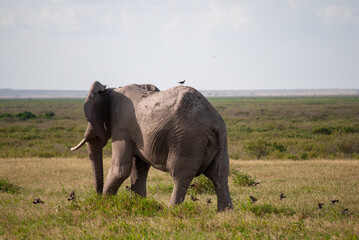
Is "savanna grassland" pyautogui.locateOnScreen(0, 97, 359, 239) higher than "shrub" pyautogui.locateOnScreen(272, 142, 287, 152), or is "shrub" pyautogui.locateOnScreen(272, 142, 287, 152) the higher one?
"savanna grassland" pyautogui.locateOnScreen(0, 97, 359, 239)

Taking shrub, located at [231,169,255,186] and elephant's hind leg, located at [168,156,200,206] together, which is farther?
shrub, located at [231,169,255,186]

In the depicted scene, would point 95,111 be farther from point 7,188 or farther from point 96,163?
point 7,188

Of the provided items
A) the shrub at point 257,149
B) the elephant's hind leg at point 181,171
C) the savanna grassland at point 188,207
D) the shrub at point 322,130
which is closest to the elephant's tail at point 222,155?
the elephant's hind leg at point 181,171

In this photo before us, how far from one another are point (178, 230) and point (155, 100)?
209 centimetres

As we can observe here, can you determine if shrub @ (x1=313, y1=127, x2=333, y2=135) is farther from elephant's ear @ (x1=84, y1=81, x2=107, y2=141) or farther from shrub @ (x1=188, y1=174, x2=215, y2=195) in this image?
elephant's ear @ (x1=84, y1=81, x2=107, y2=141)

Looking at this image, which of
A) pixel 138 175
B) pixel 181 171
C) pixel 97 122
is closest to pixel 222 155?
pixel 181 171

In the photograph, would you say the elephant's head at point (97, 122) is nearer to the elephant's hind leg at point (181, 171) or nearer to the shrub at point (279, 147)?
the elephant's hind leg at point (181, 171)

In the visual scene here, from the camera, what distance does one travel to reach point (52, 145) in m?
21.5

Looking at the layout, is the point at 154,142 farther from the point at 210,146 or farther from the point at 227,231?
the point at 227,231

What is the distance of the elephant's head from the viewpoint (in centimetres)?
700

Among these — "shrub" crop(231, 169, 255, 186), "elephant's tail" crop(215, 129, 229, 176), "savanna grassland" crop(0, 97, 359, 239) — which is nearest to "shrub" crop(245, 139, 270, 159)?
"savanna grassland" crop(0, 97, 359, 239)

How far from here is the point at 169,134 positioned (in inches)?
244

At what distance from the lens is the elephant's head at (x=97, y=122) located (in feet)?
23.0

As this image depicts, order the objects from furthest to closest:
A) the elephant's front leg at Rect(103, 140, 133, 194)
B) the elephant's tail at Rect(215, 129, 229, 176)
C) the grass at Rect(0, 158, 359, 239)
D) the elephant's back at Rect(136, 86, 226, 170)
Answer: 1. the elephant's front leg at Rect(103, 140, 133, 194)
2. the elephant's tail at Rect(215, 129, 229, 176)
3. the elephant's back at Rect(136, 86, 226, 170)
4. the grass at Rect(0, 158, 359, 239)
